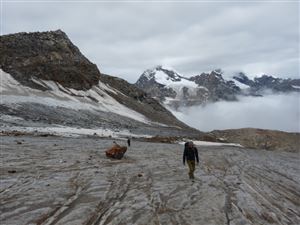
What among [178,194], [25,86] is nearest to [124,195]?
[178,194]

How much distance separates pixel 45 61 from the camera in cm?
10056

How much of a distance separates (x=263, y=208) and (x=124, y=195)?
234 inches

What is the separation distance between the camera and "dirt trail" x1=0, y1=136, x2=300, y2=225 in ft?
54.7

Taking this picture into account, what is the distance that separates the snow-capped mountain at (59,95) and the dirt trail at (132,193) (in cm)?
2879

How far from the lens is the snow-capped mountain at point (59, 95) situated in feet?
216

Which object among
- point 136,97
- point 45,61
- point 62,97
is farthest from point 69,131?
point 136,97

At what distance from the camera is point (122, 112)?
9388 centimetres

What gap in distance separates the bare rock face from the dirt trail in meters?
64.0

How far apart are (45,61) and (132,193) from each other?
84056 millimetres

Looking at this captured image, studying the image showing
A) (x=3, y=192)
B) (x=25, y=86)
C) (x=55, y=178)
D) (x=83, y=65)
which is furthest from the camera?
(x=83, y=65)

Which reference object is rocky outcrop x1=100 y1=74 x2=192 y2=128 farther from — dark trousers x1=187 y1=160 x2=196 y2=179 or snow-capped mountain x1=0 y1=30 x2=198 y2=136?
dark trousers x1=187 y1=160 x2=196 y2=179

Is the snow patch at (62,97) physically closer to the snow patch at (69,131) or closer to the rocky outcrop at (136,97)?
the rocky outcrop at (136,97)

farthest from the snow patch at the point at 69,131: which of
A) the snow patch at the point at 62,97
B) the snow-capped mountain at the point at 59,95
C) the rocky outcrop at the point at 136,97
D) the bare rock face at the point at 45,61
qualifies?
the rocky outcrop at the point at 136,97

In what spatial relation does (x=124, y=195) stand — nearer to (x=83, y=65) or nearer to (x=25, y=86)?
(x=25, y=86)
